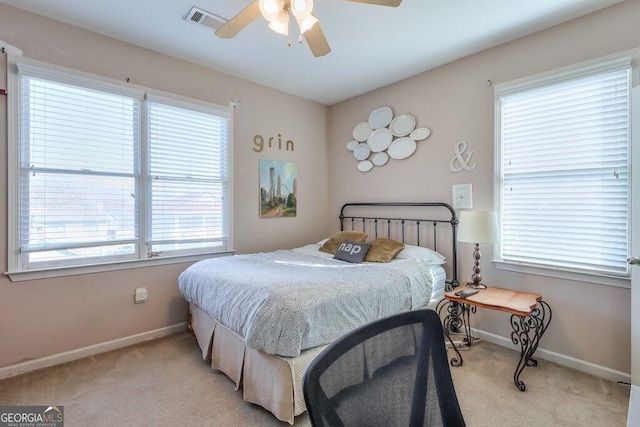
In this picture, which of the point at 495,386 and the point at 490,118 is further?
the point at 490,118

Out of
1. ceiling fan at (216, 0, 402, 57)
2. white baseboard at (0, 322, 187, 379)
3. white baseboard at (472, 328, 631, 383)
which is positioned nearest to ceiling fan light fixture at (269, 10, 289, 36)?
ceiling fan at (216, 0, 402, 57)

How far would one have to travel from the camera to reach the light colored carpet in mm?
1796

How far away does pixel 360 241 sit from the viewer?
335 cm

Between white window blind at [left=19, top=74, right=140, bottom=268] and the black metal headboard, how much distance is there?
2.53 meters

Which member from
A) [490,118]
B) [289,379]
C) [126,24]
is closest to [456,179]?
[490,118]

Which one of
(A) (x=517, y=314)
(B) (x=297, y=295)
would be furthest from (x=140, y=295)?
(A) (x=517, y=314)

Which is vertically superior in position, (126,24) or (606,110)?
(126,24)

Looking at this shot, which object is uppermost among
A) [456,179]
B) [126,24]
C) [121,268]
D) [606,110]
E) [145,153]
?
[126,24]

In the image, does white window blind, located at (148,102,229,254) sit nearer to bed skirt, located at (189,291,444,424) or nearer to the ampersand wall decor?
bed skirt, located at (189,291,444,424)

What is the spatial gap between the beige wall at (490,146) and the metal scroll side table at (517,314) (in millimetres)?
123

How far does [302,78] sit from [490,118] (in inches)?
80.0

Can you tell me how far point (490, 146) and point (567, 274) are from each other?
4.05 feet

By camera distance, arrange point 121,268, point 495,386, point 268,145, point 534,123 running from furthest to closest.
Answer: point 268,145
point 121,268
point 534,123
point 495,386

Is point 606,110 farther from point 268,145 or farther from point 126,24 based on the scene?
point 126,24
